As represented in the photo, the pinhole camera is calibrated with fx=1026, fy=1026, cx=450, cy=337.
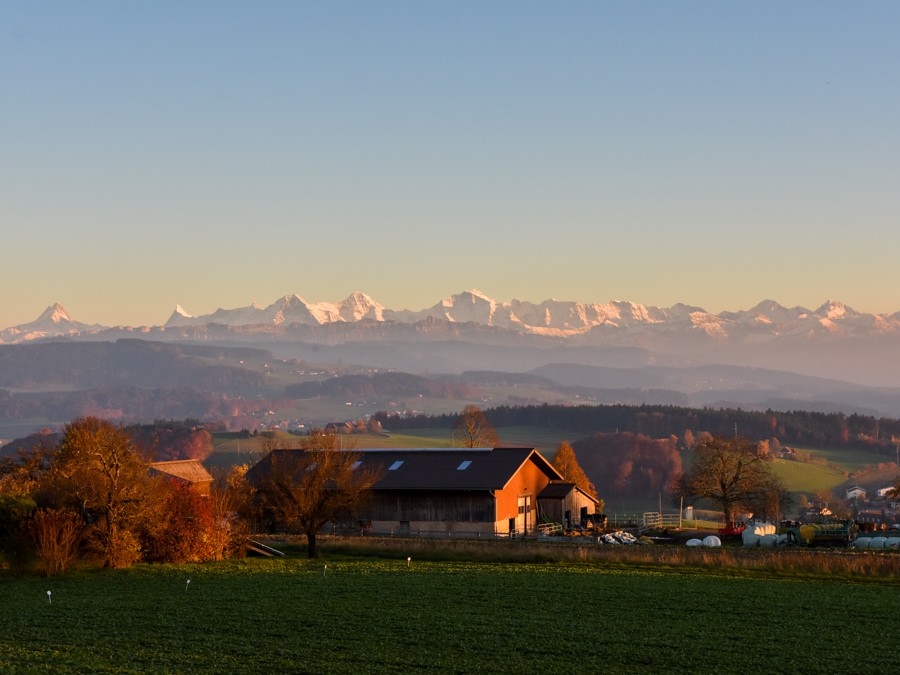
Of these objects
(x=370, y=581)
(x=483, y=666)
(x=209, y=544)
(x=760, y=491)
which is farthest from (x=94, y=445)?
(x=760, y=491)

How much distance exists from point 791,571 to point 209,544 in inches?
1227

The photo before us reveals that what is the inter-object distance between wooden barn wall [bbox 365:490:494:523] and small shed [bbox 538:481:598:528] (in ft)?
32.4

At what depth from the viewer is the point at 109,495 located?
178 feet

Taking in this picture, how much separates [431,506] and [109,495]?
29693mm

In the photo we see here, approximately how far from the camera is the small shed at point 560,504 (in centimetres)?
8556

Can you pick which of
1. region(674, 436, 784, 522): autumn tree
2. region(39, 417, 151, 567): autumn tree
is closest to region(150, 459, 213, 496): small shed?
region(39, 417, 151, 567): autumn tree

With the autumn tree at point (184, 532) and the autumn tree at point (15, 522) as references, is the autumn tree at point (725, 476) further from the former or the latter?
the autumn tree at point (15, 522)

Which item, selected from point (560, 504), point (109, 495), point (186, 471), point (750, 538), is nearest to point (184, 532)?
point (109, 495)

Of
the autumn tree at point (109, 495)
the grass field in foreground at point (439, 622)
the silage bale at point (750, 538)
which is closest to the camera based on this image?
the grass field in foreground at point (439, 622)

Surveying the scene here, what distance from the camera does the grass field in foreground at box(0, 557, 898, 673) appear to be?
99.7 ft

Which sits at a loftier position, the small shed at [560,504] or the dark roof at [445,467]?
the dark roof at [445,467]

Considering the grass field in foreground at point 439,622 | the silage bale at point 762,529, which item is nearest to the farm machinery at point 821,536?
the silage bale at point 762,529

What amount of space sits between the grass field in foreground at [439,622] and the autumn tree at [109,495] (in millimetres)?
2371

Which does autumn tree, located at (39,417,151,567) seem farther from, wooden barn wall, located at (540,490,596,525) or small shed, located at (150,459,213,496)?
wooden barn wall, located at (540,490,596,525)
